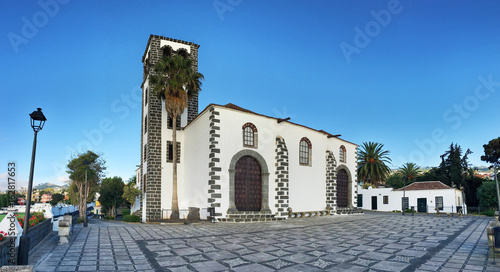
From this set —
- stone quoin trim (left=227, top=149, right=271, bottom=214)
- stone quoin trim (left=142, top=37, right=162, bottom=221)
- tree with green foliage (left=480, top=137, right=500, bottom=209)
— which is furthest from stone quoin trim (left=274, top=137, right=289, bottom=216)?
tree with green foliage (left=480, top=137, right=500, bottom=209)

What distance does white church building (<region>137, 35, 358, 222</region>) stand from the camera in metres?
19.7

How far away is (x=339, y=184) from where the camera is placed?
28.5 meters

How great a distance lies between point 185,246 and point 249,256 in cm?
260

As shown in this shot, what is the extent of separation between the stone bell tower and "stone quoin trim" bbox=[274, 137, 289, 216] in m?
8.24

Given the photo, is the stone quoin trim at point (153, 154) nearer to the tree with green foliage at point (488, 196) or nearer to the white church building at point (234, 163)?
the white church building at point (234, 163)

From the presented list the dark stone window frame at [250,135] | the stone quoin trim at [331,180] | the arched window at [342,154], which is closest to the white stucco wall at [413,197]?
the arched window at [342,154]

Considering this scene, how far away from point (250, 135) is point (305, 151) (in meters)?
5.81

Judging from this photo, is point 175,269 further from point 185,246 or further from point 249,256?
point 185,246

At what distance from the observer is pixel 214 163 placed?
19.2 meters

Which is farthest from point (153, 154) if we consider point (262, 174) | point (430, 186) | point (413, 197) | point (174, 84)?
point (430, 186)

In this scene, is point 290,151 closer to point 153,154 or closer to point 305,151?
point 305,151

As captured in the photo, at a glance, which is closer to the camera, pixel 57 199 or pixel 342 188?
→ pixel 342 188

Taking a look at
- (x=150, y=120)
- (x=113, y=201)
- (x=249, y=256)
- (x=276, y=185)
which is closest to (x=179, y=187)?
(x=150, y=120)

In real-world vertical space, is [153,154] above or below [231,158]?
above
